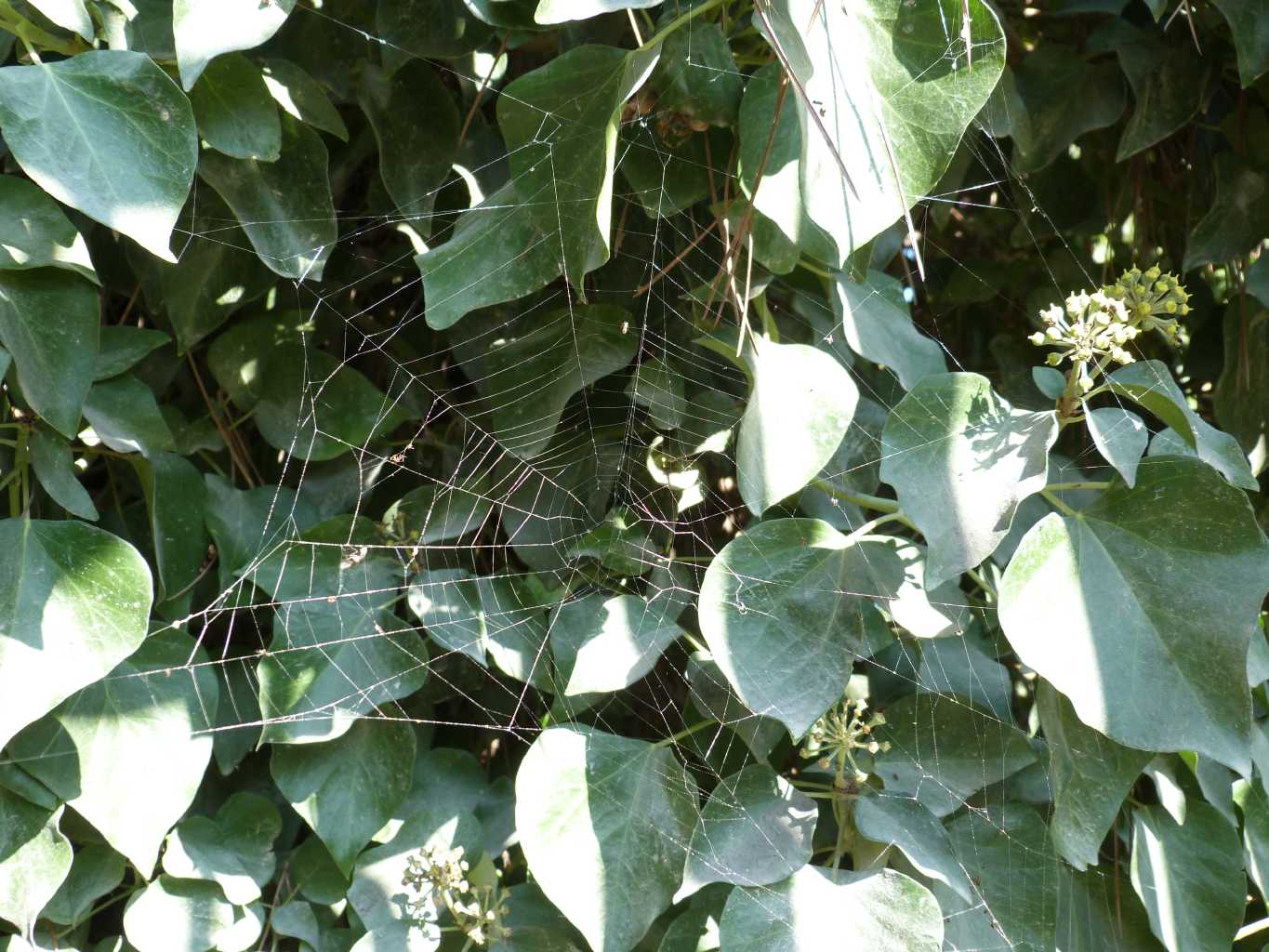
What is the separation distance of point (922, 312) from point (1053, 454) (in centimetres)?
28

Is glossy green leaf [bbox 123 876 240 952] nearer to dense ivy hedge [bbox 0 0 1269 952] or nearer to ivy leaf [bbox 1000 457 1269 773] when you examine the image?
dense ivy hedge [bbox 0 0 1269 952]

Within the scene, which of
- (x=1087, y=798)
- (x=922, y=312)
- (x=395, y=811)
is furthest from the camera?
(x=922, y=312)

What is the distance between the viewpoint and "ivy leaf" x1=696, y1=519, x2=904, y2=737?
691 mm

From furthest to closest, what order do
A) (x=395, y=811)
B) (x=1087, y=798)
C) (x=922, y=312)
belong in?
1. (x=922, y=312)
2. (x=395, y=811)
3. (x=1087, y=798)

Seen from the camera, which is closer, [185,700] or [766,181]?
[766,181]

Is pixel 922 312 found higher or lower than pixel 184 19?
lower

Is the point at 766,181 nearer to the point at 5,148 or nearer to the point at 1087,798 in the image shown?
the point at 1087,798

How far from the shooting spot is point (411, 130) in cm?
86

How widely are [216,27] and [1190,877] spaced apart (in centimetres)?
101

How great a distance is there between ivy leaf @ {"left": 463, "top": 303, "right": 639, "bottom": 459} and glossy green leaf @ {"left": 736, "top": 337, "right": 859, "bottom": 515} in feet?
0.56

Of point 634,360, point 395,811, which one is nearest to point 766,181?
point 634,360

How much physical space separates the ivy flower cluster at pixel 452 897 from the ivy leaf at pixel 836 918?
0.21m

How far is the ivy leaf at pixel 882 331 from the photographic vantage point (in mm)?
788

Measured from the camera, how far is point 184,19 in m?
0.62
